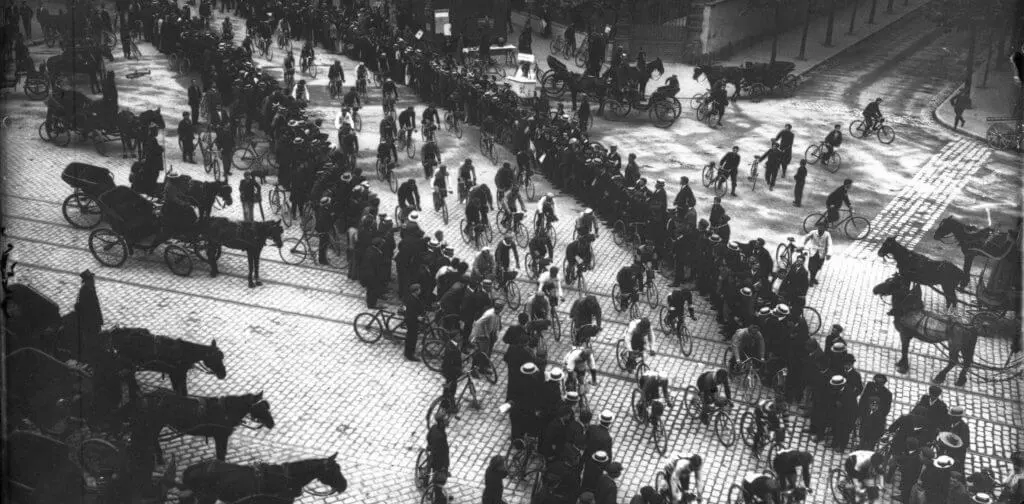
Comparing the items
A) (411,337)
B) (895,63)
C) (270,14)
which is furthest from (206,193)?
(895,63)

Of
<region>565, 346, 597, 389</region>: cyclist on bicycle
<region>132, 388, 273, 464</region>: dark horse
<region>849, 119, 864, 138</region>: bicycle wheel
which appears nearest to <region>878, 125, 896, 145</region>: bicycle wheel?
<region>849, 119, 864, 138</region>: bicycle wheel

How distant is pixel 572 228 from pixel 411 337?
8.81 metres

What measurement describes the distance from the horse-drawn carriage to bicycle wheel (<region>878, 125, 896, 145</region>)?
25.0 metres

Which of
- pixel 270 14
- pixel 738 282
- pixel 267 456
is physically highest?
pixel 270 14

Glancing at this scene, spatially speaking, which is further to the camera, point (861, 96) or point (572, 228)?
point (861, 96)

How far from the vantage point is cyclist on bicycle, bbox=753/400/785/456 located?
16891mm

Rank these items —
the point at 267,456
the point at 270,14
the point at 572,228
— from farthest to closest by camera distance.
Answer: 1. the point at 270,14
2. the point at 572,228
3. the point at 267,456

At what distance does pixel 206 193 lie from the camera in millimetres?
23422

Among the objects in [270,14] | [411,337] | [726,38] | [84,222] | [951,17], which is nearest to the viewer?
[411,337]

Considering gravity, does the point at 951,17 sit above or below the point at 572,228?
above

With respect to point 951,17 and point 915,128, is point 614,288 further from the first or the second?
point 951,17

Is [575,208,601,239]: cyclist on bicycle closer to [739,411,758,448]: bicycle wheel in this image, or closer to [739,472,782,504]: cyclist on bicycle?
[739,411,758,448]: bicycle wheel

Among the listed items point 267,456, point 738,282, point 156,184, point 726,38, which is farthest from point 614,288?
point 726,38

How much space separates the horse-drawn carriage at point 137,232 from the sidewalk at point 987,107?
28975 mm
